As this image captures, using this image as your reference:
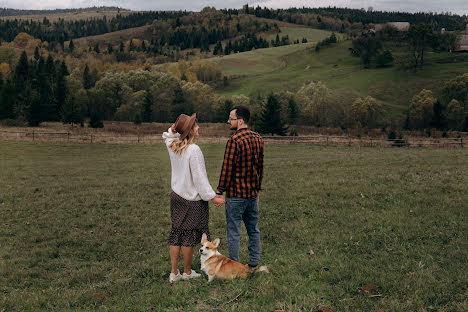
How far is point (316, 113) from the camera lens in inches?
3807

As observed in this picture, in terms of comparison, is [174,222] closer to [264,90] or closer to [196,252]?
[196,252]

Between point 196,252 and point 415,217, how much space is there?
20.5 ft

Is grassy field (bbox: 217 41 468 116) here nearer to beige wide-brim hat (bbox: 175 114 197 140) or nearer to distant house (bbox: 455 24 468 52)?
distant house (bbox: 455 24 468 52)

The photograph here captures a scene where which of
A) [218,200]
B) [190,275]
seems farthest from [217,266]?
[218,200]

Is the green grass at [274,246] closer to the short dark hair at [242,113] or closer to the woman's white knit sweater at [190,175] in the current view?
the woman's white knit sweater at [190,175]

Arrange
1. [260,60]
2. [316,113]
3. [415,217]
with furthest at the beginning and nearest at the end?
[260,60] → [316,113] → [415,217]

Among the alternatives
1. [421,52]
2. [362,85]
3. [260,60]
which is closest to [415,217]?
[362,85]

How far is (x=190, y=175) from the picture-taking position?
267 inches

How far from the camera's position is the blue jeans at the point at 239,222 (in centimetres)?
704

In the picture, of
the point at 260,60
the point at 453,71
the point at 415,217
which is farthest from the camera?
the point at 260,60

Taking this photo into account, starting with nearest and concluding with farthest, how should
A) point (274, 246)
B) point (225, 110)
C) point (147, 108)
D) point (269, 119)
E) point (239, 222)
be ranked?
1. point (239, 222)
2. point (274, 246)
3. point (269, 119)
4. point (147, 108)
5. point (225, 110)

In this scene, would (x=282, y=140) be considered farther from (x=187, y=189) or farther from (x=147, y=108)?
(x=147, y=108)

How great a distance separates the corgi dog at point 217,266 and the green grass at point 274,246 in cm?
18

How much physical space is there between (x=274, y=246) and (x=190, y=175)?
4039 millimetres
